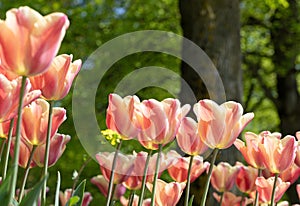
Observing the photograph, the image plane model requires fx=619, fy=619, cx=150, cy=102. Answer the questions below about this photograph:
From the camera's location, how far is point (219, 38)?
4.20 metres

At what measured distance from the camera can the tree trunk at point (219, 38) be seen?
416cm

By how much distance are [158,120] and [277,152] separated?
267mm

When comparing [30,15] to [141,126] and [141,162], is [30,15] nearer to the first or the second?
[141,126]

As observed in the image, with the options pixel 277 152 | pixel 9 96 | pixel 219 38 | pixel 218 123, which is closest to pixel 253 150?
pixel 277 152

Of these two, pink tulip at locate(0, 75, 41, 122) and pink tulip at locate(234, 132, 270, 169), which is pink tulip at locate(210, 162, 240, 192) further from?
pink tulip at locate(0, 75, 41, 122)

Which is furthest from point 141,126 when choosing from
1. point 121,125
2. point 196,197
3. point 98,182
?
point 196,197

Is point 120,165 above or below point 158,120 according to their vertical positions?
below

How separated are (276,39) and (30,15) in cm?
802

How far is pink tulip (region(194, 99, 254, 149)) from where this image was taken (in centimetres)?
113

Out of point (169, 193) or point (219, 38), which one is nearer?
point (169, 193)

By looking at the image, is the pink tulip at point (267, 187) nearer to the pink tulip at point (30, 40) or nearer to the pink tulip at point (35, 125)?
the pink tulip at point (35, 125)

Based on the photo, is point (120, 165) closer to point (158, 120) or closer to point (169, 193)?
point (169, 193)

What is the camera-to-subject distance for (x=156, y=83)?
250 inches

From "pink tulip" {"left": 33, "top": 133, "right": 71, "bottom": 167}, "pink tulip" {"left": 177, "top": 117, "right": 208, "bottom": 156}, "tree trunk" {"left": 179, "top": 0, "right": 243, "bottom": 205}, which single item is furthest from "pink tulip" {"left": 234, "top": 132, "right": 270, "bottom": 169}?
"tree trunk" {"left": 179, "top": 0, "right": 243, "bottom": 205}
